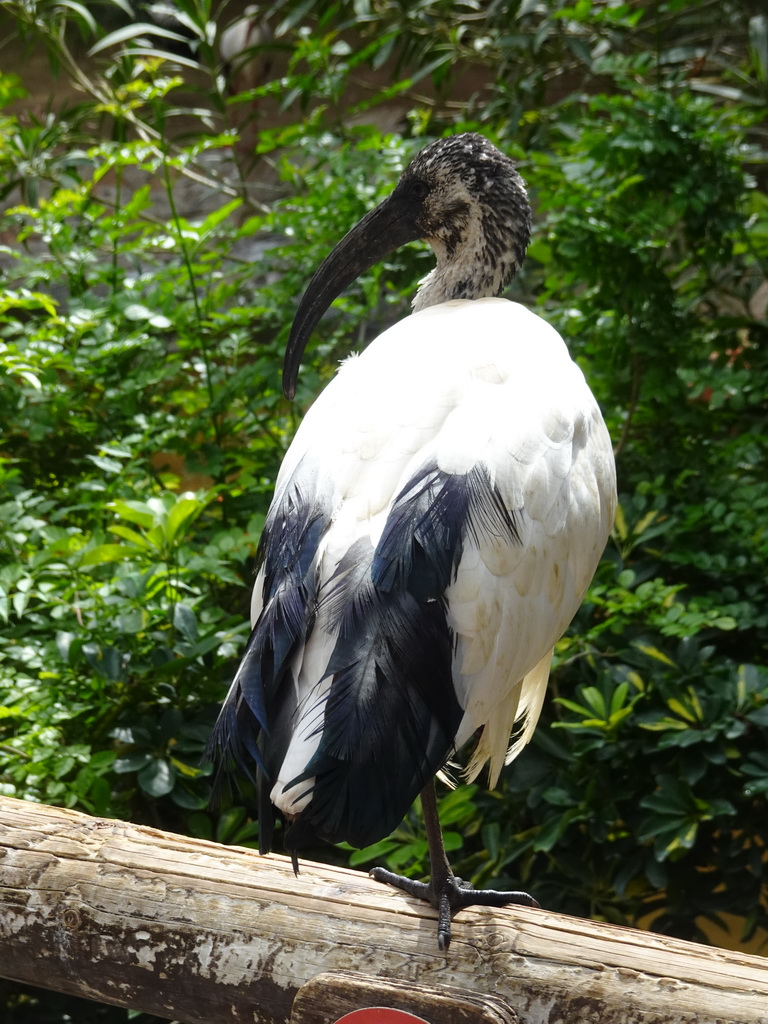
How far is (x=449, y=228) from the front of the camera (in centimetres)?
187

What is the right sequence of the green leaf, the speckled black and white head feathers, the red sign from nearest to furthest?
the red sign → the speckled black and white head feathers → the green leaf

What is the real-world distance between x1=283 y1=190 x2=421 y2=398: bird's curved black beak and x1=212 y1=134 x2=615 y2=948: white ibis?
0.91 feet

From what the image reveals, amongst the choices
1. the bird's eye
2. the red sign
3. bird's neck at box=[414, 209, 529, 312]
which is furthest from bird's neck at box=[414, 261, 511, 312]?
the red sign

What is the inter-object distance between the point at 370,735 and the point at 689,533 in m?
1.49

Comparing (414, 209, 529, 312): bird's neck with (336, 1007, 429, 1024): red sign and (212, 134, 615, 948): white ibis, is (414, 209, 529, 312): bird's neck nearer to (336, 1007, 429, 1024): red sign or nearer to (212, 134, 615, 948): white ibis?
(212, 134, 615, 948): white ibis

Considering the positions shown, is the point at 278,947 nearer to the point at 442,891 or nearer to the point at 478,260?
the point at 442,891

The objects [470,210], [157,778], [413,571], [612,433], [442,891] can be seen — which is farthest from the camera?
[612,433]

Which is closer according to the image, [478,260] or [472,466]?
[472,466]

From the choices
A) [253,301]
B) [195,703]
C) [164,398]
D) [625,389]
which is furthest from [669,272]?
[195,703]

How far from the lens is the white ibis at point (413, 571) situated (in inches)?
49.7

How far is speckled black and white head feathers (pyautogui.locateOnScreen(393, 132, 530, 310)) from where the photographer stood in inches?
71.2

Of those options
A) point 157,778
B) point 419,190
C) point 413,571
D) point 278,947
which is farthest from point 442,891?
point 419,190

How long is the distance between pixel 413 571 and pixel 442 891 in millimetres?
479

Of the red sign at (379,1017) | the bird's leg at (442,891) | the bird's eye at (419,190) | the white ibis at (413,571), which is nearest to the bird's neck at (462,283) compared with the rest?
the bird's eye at (419,190)
